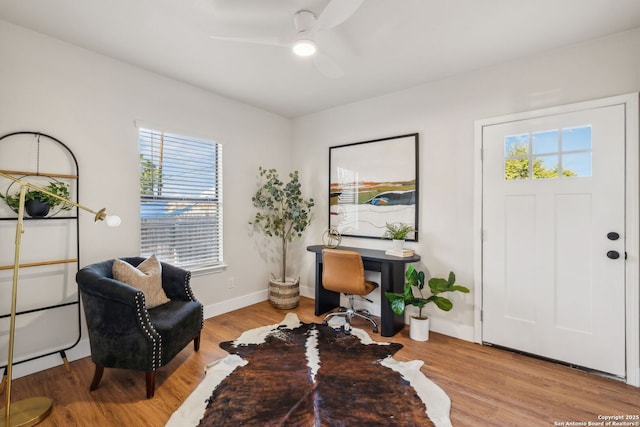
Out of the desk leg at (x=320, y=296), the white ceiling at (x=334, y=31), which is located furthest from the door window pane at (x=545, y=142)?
the desk leg at (x=320, y=296)

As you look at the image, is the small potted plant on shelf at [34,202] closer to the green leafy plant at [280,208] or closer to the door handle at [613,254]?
the green leafy plant at [280,208]

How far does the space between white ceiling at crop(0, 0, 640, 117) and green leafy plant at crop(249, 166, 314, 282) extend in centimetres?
131

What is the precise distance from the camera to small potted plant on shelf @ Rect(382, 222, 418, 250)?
3.13 metres

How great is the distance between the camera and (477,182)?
9.29 feet

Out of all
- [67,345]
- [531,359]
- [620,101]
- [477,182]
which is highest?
[620,101]

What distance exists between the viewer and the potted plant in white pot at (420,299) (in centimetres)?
274

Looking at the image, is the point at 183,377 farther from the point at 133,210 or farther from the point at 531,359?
the point at 531,359

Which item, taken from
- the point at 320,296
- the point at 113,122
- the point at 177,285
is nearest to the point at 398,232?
the point at 320,296

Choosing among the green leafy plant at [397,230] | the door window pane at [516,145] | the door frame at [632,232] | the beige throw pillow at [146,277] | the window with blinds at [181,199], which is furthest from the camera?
the green leafy plant at [397,230]

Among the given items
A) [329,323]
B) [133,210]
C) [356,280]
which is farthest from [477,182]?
[133,210]

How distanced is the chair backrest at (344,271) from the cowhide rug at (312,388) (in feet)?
1.59

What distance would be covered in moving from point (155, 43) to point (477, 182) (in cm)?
305

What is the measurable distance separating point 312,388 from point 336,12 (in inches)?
93.9

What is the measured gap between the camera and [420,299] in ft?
9.53
